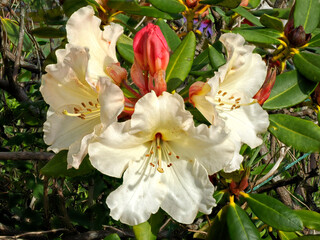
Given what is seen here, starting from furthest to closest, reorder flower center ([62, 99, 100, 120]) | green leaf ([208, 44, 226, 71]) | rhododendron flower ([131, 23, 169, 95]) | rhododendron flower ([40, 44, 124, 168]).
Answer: green leaf ([208, 44, 226, 71]) < flower center ([62, 99, 100, 120]) < rhododendron flower ([131, 23, 169, 95]) < rhododendron flower ([40, 44, 124, 168])

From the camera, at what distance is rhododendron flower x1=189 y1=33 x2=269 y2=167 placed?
1.07 meters

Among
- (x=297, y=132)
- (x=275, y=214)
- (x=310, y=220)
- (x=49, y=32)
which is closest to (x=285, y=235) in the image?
(x=310, y=220)

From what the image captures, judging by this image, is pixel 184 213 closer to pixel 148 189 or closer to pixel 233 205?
pixel 148 189

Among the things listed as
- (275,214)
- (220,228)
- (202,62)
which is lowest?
(220,228)

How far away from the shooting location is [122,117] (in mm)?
1105

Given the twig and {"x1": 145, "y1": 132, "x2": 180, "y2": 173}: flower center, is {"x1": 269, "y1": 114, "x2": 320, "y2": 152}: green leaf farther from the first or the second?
the twig

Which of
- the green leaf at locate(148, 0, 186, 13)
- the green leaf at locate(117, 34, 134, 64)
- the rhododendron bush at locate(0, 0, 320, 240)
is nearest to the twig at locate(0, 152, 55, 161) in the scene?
the rhododendron bush at locate(0, 0, 320, 240)

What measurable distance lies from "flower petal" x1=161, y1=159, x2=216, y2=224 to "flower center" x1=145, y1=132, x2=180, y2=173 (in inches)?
1.4

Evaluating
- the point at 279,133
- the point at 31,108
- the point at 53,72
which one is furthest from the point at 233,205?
the point at 31,108

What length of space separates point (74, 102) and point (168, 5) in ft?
1.76

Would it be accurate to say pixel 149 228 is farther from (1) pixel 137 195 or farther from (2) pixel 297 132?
(2) pixel 297 132

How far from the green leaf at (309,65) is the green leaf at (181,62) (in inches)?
16.9

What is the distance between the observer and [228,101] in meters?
1.20

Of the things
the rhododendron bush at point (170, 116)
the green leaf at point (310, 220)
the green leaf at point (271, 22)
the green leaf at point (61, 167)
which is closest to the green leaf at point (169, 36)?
the rhododendron bush at point (170, 116)
